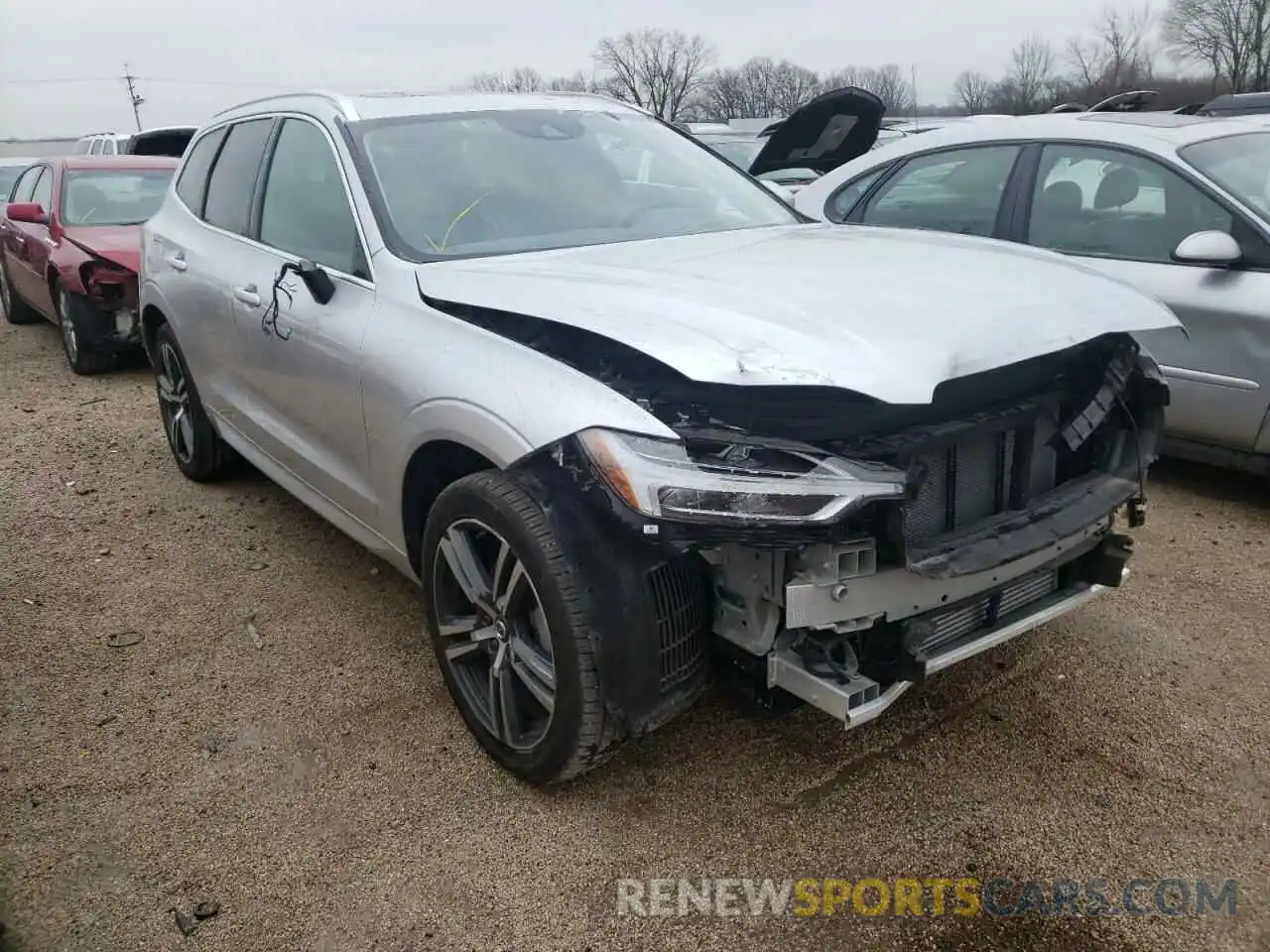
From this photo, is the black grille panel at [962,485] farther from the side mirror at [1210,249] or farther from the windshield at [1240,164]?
the windshield at [1240,164]

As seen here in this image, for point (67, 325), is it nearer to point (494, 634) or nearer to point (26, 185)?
point (26, 185)

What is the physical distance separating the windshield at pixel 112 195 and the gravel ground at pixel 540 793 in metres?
5.32

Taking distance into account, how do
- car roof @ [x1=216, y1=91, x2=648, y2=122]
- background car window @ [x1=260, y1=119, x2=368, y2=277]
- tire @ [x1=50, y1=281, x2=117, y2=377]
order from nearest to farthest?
background car window @ [x1=260, y1=119, x2=368, y2=277] < car roof @ [x1=216, y1=91, x2=648, y2=122] < tire @ [x1=50, y1=281, x2=117, y2=377]

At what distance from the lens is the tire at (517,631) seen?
2.34 meters

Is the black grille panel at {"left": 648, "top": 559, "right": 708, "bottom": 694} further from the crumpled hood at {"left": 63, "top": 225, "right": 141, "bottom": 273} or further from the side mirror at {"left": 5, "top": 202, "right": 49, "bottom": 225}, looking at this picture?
the side mirror at {"left": 5, "top": 202, "right": 49, "bottom": 225}

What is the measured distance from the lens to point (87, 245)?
7672 mm

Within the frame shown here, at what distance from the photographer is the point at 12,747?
3.01 metres

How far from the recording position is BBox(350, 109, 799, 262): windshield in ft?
10.3

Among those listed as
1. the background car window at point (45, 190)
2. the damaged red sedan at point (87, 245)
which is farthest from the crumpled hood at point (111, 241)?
the background car window at point (45, 190)

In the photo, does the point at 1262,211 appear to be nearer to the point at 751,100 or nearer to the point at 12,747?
the point at 12,747

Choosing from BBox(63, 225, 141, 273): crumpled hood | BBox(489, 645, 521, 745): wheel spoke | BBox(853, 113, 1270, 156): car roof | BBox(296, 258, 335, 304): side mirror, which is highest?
BBox(853, 113, 1270, 156): car roof

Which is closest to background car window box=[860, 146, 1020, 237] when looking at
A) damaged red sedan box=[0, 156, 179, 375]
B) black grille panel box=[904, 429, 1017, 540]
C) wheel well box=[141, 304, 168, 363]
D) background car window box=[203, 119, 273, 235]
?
black grille panel box=[904, 429, 1017, 540]

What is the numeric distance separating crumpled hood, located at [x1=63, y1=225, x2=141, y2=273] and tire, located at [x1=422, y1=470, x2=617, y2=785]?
5.80 metres

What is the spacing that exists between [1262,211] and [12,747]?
5.09m
